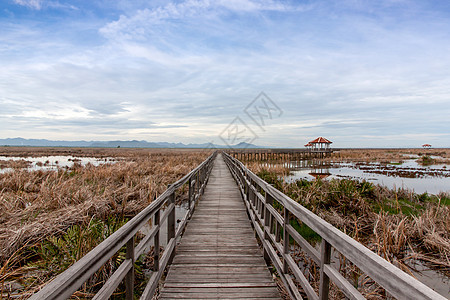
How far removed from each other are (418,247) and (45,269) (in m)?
7.28

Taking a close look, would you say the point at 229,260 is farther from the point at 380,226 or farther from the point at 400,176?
the point at 400,176

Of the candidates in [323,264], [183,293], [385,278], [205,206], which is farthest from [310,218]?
[205,206]

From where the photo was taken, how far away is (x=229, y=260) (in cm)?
422

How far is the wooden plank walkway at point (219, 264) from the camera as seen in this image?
3.31m

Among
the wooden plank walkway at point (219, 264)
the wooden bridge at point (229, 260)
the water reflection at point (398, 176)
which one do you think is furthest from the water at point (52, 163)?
the water reflection at point (398, 176)

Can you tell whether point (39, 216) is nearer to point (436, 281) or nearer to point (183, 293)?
point (183, 293)

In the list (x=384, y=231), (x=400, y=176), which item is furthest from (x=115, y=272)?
(x=400, y=176)

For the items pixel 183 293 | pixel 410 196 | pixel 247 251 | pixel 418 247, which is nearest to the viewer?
pixel 183 293

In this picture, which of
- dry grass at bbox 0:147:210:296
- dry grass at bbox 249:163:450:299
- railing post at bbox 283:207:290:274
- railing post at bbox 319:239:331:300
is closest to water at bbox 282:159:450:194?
dry grass at bbox 249:163:450:299

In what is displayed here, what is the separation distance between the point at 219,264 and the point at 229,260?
8.5 inches

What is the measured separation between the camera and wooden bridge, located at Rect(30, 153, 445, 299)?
1.39 meters

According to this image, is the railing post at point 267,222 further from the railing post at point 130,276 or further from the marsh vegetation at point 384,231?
the railing post at point 130,276

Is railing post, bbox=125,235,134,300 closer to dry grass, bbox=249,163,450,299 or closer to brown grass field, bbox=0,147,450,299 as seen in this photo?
brown grass field, bbox=0,147,450,299

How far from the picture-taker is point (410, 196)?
9.96 meters
